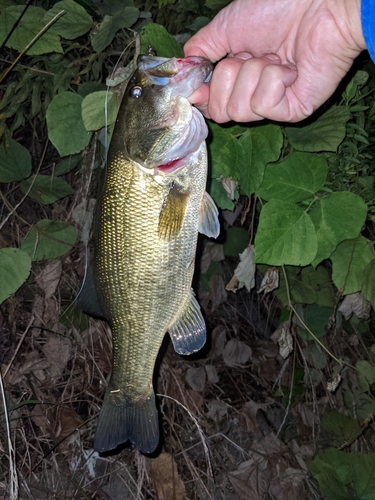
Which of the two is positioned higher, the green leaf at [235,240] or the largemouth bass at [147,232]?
the largemouth bass at [147,232]

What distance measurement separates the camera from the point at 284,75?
152 centimetres

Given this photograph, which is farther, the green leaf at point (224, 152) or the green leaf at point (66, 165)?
the green leaf at point (66, 165)

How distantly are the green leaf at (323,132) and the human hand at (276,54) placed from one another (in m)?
0.59

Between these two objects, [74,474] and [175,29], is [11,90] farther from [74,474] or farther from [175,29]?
[74,474]

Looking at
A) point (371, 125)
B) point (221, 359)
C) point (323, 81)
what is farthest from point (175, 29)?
point (221, 359)

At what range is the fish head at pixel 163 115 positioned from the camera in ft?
5.14

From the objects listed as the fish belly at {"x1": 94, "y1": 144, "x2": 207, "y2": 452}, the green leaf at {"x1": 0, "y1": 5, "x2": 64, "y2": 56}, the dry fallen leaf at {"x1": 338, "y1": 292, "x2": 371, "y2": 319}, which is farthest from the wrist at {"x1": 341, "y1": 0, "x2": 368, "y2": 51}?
the dry fallen leaf at {"x1": 338, "y1": 292, "x2": 371, "y2": 319}

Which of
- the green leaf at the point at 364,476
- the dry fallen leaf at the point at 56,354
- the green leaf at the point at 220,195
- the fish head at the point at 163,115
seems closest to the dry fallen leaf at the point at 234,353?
the green leaf at the point at 364,476

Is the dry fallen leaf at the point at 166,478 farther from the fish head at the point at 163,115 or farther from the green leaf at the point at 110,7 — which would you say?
the green leaf at the point at 110,7

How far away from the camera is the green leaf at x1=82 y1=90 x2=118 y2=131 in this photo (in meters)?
2.20

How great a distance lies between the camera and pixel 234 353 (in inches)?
154

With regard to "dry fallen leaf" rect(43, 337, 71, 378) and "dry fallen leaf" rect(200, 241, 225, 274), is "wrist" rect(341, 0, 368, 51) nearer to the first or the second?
"dry fallen leaf" rect(200, 241, 225, 274)

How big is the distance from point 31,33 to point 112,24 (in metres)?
0.40

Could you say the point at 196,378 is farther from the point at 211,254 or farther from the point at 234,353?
the point at 211,254
